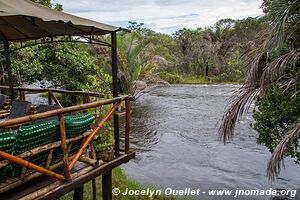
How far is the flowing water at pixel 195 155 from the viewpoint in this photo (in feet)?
23.9

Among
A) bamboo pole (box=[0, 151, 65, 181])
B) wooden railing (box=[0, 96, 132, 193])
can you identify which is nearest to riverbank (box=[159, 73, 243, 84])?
wooden railing (box=[0, 96, 132, 193])

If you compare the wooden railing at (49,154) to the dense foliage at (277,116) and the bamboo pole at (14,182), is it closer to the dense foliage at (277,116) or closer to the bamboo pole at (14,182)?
the bamboo pole at (14,182)

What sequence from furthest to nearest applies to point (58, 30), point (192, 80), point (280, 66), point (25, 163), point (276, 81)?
point (192, 80), point (276, 81), point (280, 66), point (58, 30), point (25, 163)

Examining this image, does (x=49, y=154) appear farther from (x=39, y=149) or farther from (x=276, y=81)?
(x=276, y=81)

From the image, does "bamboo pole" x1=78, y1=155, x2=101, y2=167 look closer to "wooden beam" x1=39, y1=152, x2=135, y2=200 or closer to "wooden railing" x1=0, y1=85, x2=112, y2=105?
"wooden beam" x1=39, y1=152, x2=135, y2=200

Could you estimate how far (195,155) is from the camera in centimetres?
914

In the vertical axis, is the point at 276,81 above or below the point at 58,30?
below

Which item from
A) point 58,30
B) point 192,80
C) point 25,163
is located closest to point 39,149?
point 25,163

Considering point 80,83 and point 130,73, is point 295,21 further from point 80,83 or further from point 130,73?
point 130,73

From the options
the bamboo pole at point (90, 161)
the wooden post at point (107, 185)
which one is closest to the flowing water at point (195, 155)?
the wooden post at point (107, 185)

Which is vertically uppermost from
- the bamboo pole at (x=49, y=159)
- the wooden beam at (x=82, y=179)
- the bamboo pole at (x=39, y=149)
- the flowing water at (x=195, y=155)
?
the bamboo pole at (x=39, y=149)

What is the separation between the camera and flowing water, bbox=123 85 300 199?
23.9 ft

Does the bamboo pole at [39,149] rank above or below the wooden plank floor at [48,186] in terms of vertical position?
above

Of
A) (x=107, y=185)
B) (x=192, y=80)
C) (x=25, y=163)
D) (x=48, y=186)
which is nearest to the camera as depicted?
(x=25, y=163)
